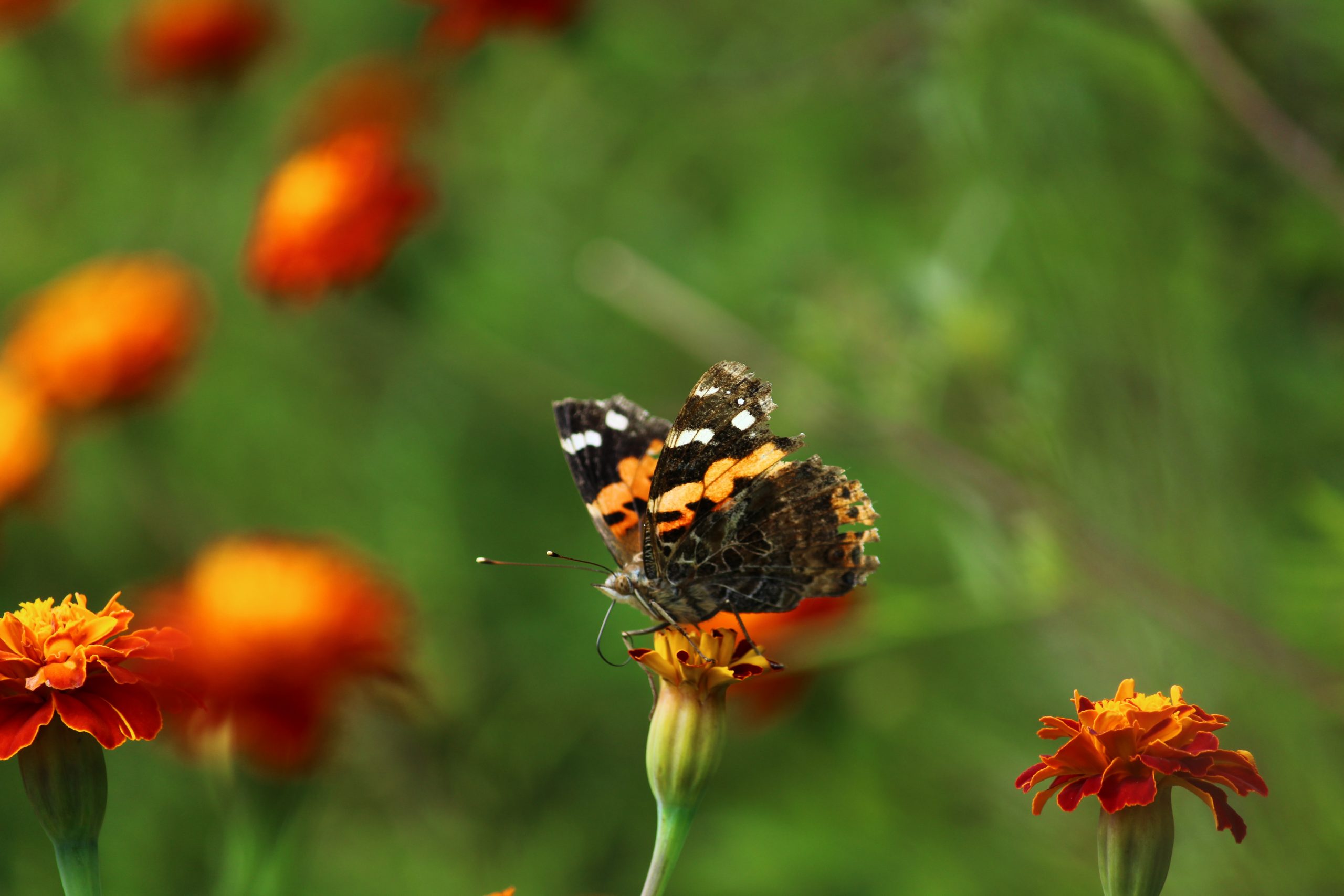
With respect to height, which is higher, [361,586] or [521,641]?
[361,586]

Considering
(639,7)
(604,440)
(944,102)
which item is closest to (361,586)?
(604,440)

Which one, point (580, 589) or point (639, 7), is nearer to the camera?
point (580, 589)

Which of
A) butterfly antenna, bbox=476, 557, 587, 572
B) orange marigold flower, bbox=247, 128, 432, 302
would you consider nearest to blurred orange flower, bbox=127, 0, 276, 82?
orange marigold flower, bbox=247, 128, 432, 302

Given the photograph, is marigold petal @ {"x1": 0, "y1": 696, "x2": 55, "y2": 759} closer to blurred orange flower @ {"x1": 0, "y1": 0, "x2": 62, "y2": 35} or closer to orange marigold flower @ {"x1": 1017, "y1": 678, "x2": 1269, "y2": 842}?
orange marigold flower @ {"x1": 1017, "y1": 678, "x2": 1269, "y2": 842}

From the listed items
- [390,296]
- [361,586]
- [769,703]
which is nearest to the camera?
[361,586]

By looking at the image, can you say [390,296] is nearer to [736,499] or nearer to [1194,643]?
[736,499]

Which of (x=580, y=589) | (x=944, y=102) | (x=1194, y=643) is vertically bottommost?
(x=580, y=589)

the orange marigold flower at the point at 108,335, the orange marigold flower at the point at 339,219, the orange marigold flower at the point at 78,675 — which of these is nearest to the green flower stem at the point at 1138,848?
the orange marigold flower at the point at 78,675
